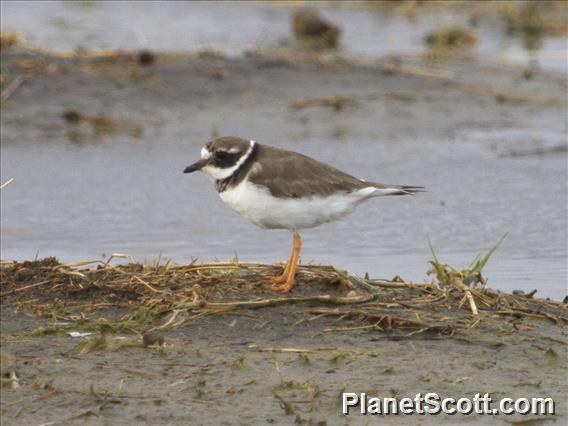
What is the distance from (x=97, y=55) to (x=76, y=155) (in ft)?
8.18

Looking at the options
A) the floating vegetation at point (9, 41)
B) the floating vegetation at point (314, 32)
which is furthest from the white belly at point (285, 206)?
the floating vegetation at point (314, 32)

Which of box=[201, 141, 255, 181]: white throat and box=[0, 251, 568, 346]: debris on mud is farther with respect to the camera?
box=[201, 141, 255, 181]: white throat

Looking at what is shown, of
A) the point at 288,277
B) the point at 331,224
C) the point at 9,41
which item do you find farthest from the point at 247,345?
the point at 9,41

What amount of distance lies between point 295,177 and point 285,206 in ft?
0.61

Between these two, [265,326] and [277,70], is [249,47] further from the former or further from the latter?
[265,326]

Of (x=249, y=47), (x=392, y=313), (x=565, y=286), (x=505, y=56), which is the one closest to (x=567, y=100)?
(x=505, y=56)

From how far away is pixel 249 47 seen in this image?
1549 cm

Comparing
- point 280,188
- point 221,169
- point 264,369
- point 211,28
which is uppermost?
point 211,28

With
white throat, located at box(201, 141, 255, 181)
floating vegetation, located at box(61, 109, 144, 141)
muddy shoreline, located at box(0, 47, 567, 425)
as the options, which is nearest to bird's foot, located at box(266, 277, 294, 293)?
muddy shoreline, located at box(0, 47, 567, 425)

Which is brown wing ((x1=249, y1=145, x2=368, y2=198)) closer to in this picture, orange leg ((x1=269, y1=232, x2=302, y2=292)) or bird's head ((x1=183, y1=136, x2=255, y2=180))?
bird's head ((x1=183, y1=136, x2=255, y2=180))

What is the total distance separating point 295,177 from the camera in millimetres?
6598

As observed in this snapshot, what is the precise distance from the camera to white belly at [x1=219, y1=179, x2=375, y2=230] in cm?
650

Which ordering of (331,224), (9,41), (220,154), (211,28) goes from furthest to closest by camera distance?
(211,28)
(9,41)
(331,224)
(220,154)

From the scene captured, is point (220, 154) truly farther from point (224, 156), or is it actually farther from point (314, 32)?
point (314, 32)
